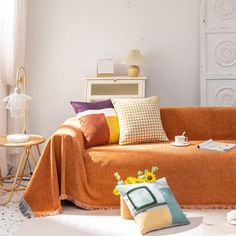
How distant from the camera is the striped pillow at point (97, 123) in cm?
333

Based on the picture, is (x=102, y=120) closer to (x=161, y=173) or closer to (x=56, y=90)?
(x=161, y=173)

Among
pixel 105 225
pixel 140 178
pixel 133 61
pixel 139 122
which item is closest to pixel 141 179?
pixel 140 178

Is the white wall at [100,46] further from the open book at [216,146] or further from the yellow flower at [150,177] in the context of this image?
the yellow flower at [150,177]

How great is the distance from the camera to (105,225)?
2781mm

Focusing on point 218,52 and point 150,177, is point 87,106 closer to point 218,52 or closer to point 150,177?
point 150,177

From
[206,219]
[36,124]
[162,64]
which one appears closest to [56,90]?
[36,124]

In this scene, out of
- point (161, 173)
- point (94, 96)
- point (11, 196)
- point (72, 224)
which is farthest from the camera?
point (94, 96)

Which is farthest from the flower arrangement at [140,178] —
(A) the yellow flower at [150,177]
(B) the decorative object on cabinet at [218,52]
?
(B) the decorative object on cabinet at [218,52]

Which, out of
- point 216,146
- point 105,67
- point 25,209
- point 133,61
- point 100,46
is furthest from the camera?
point 100,46

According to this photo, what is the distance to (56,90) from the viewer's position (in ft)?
14.5

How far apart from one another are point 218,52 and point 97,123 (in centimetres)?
165

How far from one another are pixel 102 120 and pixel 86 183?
59 cm

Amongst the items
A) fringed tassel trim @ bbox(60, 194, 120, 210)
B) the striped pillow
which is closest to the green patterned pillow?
fringed tassel trim @ bbox(60, 194, 120, 210)

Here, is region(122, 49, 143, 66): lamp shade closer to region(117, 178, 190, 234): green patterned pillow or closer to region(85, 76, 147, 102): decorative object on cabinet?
region(85, 76, 147, 102): decorative object on cabinet
